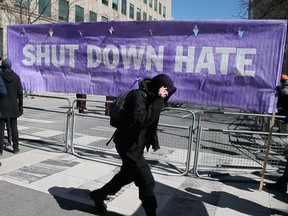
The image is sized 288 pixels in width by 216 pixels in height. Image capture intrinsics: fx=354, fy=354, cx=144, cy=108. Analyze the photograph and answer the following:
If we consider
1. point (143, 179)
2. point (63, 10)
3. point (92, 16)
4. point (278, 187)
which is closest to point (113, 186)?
point (143, 179)

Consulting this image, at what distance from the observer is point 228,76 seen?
5805 mm

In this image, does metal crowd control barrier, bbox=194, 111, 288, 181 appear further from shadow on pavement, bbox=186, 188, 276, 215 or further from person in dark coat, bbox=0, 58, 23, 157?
person in dark coat, bbox=0, 58, 23, 157

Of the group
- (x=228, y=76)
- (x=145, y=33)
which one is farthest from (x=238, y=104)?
(x=145, y=33)

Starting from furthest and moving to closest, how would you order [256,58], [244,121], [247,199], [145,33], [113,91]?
[244,121]
[113,91]
[145,33]
[256,58]
[247,199]

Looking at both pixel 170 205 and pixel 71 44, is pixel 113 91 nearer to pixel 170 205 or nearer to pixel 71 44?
pixel 71 44

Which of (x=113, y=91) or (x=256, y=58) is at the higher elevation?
(x=256, y=58)

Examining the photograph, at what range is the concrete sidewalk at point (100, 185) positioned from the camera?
14.4ft

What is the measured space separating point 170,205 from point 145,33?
3093mm

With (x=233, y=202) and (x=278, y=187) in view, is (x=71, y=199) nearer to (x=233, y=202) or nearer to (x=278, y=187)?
(x=233, y=202)

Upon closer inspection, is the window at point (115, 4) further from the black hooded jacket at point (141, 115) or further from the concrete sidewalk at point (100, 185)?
the black hooded jacket at point (141, 115)

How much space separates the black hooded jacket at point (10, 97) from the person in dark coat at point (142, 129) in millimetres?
3355

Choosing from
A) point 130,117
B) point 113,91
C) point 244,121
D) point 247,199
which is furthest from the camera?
point 244,121

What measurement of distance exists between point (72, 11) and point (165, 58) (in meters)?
33.9

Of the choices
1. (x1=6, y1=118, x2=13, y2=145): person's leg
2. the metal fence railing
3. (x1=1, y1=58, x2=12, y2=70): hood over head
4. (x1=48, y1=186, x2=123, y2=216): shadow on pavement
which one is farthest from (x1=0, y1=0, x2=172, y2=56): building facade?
(x1=48, y1=186, x2=123, y2=216): shadow on pavement
